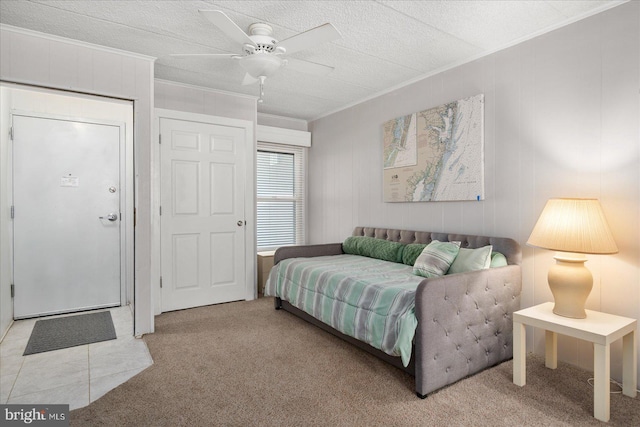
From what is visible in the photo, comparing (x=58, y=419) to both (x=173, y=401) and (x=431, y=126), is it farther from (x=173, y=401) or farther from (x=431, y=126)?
(x=431, y=126)

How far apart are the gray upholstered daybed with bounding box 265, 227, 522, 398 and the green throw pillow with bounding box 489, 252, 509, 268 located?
7 centimetres

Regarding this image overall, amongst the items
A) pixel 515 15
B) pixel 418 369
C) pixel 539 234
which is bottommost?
pixel 418 369

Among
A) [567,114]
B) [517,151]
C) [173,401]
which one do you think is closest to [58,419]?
[173,401]

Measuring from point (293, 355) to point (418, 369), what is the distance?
977 mm

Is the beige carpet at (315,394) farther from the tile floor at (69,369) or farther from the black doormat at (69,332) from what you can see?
the black doormat at (69,332)

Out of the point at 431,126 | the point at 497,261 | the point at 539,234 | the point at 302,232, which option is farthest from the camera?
the point at 302,232

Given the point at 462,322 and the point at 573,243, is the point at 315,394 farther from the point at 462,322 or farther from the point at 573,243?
the point at 573,243

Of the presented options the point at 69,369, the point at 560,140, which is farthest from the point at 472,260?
the point at 69,369

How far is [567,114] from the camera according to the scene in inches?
96.5

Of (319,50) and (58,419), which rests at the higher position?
(319,50)

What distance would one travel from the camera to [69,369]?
2.41m

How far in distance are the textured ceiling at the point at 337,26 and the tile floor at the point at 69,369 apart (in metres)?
2.40

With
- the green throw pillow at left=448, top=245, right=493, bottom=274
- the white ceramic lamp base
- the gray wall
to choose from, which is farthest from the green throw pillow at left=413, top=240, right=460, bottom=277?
the gray wall

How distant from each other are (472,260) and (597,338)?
2.70ft
